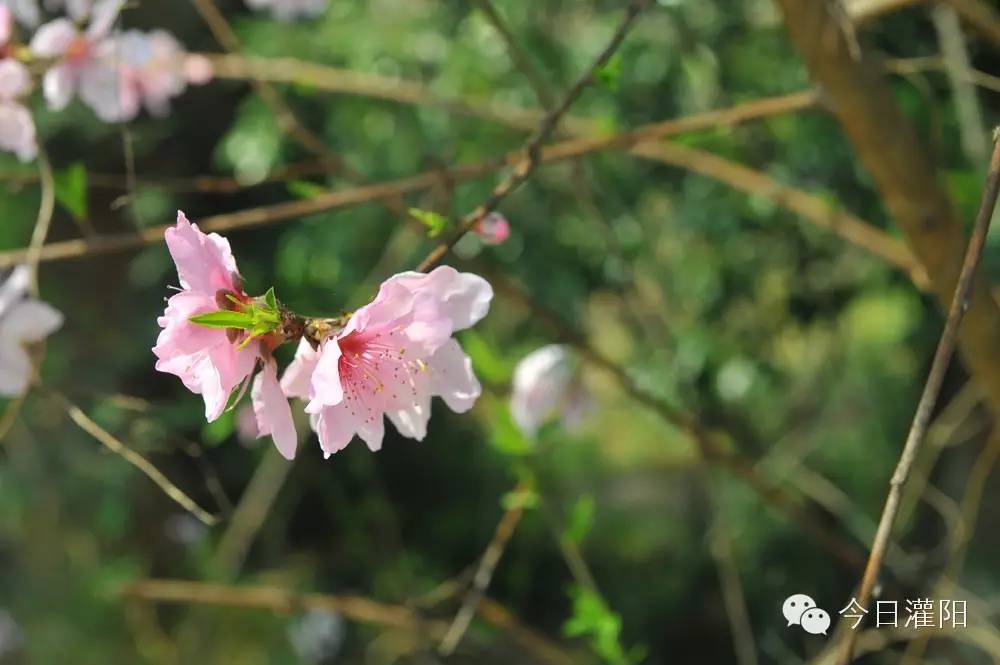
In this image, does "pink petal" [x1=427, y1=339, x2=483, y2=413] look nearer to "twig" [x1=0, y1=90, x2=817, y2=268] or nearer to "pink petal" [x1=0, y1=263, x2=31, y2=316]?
"twig" [x1=0, y1=90, x2=817, y2=268]

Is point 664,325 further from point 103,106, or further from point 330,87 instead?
point 103,106

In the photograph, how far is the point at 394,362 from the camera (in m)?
0.66

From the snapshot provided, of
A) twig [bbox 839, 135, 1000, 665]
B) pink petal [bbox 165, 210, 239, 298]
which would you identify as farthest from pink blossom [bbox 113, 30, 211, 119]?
twig [bbox 839, 135, 1000, 665]

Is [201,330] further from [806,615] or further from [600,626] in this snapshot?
[806,615]

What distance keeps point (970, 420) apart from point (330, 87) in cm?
143

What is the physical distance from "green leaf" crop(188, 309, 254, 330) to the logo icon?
689 mm

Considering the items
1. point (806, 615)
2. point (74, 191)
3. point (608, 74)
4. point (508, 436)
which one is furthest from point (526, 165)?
point (806, 615)

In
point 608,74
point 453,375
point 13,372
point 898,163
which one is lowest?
point 13,372

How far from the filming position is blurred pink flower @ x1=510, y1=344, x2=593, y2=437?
124 cm

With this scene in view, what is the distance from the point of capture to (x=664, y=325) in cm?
182

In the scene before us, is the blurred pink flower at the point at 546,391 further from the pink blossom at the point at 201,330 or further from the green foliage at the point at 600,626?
the pink blossom at the point at 201,330

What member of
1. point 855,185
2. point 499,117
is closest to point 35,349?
point 499,117

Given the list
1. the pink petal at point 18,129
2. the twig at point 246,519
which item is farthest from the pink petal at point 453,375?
the twig at point 246,519

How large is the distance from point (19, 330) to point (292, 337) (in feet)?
1.47
